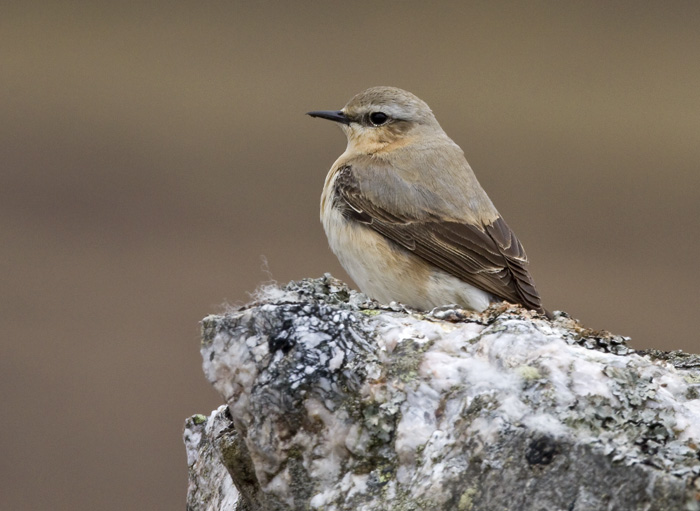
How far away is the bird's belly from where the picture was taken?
512cm

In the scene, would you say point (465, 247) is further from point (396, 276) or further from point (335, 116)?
point (335, 116)

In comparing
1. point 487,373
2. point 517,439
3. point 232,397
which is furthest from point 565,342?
point 232,397

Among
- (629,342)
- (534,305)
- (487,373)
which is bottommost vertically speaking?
(534,305)

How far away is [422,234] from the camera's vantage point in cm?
523

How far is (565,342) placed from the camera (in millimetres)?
3033

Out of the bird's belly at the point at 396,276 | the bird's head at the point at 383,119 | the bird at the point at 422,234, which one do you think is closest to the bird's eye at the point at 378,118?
the bird's head at the point at 383,119

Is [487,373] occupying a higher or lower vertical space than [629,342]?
higher

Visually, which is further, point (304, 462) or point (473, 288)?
point (473, 288)

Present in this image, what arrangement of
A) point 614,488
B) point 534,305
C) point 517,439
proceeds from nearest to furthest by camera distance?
point 614,488, point 517,439, point 534,305

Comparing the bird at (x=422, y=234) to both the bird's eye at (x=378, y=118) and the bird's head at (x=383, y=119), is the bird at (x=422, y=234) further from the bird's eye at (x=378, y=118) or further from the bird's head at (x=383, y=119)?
the bird's eye at (x=378, y=118)

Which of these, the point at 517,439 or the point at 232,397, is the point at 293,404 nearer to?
the point at 232,397

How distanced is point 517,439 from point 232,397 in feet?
3.30

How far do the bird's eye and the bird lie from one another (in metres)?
0.34

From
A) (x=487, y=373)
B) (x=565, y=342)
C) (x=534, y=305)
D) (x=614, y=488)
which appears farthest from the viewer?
(x=534, y=305)
